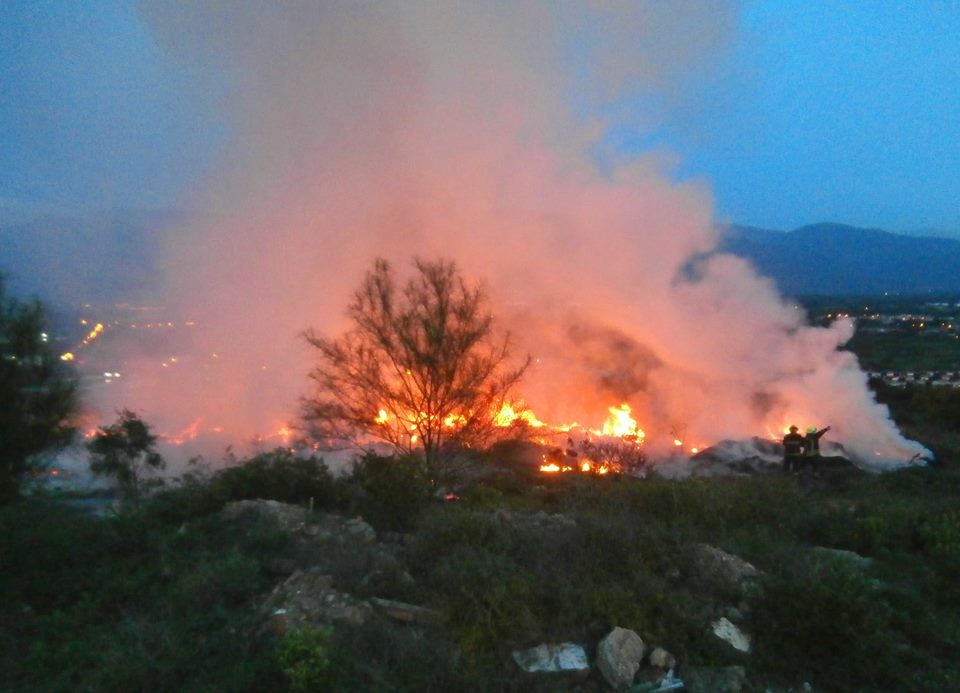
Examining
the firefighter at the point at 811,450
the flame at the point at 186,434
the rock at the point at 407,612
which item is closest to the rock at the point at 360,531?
the rock at the point at 407,612

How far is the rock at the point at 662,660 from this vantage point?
4.86 m

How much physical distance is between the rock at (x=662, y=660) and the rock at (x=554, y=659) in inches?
17.9

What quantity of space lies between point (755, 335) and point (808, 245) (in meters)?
187

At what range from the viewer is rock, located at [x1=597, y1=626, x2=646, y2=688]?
4727 mm

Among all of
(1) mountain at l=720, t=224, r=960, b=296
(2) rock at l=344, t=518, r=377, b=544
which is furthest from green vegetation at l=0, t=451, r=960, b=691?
(1) mountain at l=720, t=224, r=960, b=296

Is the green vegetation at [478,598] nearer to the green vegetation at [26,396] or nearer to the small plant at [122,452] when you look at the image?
the green vegetation at [26,396]

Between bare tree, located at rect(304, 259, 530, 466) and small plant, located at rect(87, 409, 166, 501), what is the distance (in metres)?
3.34

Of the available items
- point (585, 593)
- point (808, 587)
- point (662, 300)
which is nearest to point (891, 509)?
point (808, 587)

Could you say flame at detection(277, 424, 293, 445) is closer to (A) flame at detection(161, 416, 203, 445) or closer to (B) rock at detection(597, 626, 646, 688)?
(A) flame at detection(161, 416, 203, 445)

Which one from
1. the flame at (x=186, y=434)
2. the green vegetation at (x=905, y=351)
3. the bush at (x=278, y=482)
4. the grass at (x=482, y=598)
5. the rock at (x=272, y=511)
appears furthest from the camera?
the green vegetation at (x=905, y=351)

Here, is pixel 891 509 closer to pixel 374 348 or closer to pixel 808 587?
pixel 808 587

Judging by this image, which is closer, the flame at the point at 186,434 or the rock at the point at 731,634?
the rock at the point at 731,634

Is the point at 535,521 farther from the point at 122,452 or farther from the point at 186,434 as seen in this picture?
the point at 186,434

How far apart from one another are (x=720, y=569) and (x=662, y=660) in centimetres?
148
